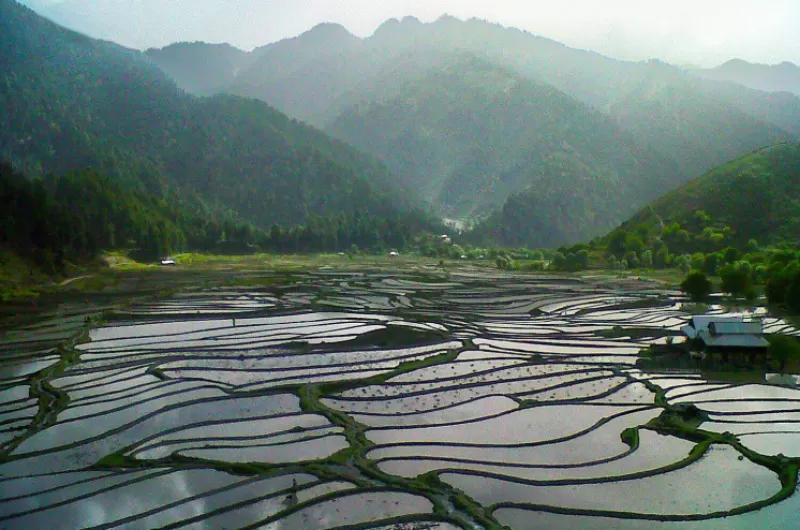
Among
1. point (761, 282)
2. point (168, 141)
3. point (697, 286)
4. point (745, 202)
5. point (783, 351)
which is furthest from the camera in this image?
point (168, 141)

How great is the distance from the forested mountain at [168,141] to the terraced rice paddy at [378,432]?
109 m

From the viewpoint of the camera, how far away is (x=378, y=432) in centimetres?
1978

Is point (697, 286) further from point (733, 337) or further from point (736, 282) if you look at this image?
point (733, 337)

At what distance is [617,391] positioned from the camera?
976 inches

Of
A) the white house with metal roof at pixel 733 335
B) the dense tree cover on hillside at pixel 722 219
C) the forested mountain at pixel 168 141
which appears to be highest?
the forested mountain at pixel 168 141

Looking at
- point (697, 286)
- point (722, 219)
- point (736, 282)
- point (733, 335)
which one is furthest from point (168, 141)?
point (733, 335)

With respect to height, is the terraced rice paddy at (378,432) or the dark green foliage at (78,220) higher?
the dark green foliage at (78,220)

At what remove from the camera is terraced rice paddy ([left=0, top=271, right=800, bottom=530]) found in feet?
48.2

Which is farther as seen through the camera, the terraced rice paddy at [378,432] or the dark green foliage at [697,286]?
the dark green foliage at [697,286]

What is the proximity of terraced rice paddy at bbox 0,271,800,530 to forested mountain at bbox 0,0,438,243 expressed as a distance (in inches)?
4279

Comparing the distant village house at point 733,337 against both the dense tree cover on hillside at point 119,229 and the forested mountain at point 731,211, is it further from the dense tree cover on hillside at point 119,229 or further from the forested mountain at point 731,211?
the forested mountain at point 731,211

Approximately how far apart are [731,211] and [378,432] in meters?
84.7

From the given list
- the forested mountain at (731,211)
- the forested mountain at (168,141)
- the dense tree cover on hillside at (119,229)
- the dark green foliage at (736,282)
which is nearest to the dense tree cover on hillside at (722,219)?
the forested mountain at (731,211)

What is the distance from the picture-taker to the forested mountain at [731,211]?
270 feet
